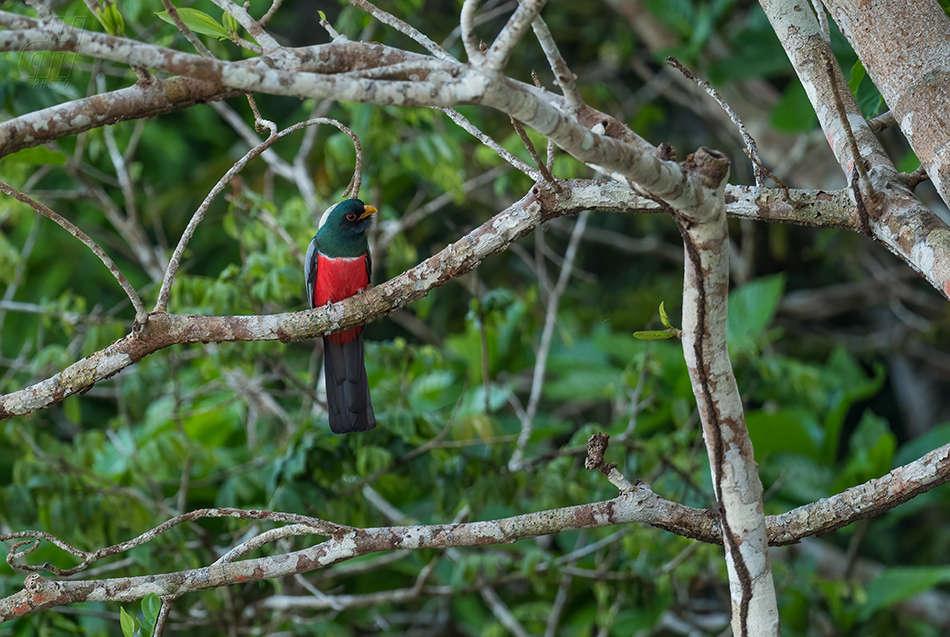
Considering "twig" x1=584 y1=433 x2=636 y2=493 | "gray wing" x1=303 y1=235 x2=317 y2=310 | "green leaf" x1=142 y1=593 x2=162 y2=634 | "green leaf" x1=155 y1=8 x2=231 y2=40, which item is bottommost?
"green leaf" x1=142 y1=593 x2=162 y2=634

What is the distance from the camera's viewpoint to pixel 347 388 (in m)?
3.37

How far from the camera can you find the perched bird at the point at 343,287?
132 inches

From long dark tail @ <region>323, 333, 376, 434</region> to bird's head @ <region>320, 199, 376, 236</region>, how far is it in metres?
0.47

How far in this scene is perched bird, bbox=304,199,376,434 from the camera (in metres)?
3.34

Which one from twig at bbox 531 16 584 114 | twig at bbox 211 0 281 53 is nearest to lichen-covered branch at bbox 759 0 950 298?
twig at bbox 531 16 584 114

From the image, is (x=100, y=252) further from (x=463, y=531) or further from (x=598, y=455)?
(x=598, y=455)

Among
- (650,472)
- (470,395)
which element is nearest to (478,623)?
(470,395)

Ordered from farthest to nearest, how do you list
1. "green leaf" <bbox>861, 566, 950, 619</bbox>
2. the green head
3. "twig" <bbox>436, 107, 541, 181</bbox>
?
1. "green leaf" <bbox>861, 566, 950, 619</bbox>
2. the green head
3. "twig" <bbox>436, 107, 541, 181</bbox>

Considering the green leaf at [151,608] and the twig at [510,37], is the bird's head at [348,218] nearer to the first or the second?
the green leaf at [151,608]

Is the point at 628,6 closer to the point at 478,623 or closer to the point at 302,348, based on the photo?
the point at 302,348

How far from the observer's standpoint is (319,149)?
6676mm

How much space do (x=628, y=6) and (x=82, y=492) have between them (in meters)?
4.93

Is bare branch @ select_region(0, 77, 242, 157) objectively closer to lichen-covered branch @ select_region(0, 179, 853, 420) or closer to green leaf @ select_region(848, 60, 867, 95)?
lichen-covered branch @ select_region(0, 179, 853, 420)

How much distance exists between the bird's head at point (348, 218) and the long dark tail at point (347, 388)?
468 mm
